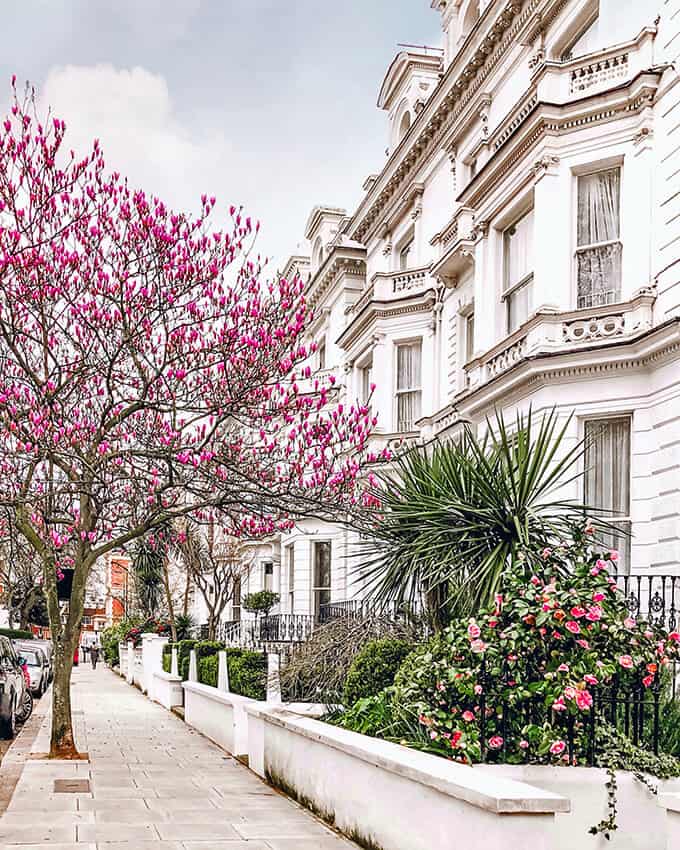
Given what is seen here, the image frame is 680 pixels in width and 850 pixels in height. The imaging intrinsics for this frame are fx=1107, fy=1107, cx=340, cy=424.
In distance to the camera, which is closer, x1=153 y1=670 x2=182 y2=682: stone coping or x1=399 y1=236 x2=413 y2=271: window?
x1=153 y1=670 x2=182 y2=682: stone coping

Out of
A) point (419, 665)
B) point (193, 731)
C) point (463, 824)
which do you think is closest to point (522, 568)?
point (419, 665)

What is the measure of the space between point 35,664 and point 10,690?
1216 cm

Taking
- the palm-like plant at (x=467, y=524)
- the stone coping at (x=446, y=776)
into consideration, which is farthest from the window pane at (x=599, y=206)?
the stone coping at (x=446, y=776)

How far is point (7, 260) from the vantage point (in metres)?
12.4

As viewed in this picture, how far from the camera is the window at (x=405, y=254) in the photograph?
2606 centimetres

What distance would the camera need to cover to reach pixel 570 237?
1578cm

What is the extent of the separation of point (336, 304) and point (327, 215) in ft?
11.5

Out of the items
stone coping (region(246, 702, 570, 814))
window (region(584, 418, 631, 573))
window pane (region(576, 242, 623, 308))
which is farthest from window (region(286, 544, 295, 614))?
stone coping (region(246, 702, 570, 814))

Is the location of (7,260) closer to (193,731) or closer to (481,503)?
(481,503)

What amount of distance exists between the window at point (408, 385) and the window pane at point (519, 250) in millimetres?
6774

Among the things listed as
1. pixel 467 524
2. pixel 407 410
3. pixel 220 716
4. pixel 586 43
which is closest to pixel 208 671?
pixel 220 716

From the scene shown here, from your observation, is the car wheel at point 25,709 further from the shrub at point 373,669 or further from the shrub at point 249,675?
the shrub at point 373,669

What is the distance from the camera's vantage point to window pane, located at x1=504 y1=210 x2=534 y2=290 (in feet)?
55.9

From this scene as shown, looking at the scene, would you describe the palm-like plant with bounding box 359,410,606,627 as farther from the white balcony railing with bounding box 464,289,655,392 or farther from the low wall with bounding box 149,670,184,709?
the low wall with bounding box 149,670,184,709
